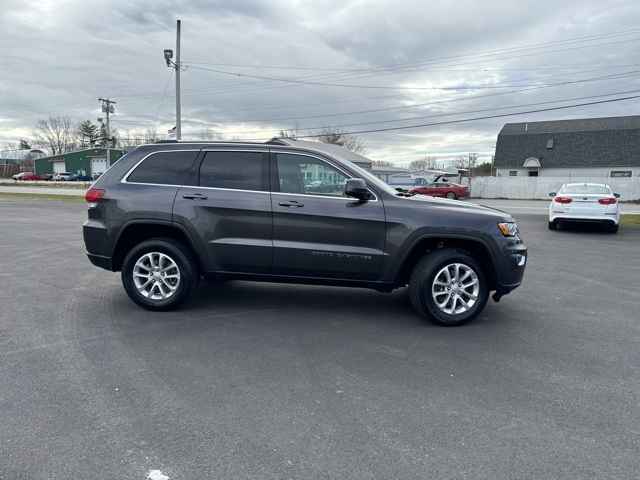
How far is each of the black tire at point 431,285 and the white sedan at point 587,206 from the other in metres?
10.1

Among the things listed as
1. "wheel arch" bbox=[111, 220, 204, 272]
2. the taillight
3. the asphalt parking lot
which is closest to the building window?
the asphalt parking lot

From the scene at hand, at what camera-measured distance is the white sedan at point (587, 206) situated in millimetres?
13102

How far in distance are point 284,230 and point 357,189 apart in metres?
0.92

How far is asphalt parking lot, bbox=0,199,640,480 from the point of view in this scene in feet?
8.66

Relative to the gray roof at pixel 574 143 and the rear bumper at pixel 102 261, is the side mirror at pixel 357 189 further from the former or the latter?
the gray roof at pixel 574 143

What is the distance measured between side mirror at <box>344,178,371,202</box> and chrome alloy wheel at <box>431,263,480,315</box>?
1165mm

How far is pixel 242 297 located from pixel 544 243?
28.1 ft

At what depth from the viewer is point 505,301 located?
6082mm

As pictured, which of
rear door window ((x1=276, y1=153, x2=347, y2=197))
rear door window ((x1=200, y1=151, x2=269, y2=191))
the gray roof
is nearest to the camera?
rear door window ((x1=276, y1=153, x2=347, y2=197))

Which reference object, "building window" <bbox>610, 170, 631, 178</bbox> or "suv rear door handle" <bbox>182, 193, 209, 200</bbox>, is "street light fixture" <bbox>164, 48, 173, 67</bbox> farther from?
"building window" <bbox>610, 170, 631, 178</bbox>

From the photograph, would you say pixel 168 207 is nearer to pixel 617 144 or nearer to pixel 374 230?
pixel 374 230

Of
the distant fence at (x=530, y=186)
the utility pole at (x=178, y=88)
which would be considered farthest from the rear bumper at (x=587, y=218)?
the distant fence at (x=530, y=186)

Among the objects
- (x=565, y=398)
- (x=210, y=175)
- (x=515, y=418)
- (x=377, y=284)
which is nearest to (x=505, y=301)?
(x=377, y=284)

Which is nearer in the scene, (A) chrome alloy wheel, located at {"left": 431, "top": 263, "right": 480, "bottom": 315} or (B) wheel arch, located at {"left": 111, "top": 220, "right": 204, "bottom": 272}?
(A) chrome alloy wheel, located at {"left": 431, "top": 263, "right": 480, "bottom": 315}
